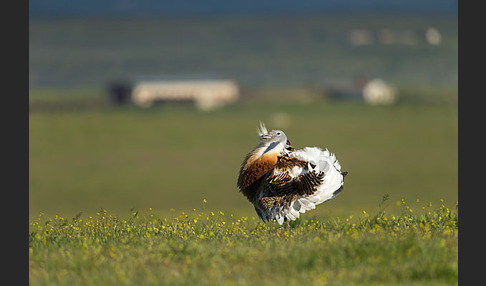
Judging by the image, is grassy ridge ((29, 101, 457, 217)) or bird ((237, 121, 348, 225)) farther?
grassy ridge ((29, 101, 457, 217))

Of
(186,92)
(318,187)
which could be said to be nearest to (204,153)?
(318,187)

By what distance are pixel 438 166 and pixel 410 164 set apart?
2.42m

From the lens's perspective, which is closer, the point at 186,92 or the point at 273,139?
the point at 273,139

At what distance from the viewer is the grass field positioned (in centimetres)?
952

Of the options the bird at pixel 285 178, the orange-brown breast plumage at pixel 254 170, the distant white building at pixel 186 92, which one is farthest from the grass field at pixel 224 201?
the distant white building at pixel 186 92

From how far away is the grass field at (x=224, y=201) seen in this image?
9.52 meters

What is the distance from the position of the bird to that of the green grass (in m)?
0.75

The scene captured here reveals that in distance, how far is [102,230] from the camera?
12.6 metres

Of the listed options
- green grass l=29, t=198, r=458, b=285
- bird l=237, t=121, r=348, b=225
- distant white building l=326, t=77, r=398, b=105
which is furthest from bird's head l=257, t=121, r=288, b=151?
distant white building l=326, t=77, r=398, b=105

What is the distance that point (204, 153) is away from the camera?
82.3 m

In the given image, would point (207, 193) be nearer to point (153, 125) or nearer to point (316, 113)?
point (153, 125)

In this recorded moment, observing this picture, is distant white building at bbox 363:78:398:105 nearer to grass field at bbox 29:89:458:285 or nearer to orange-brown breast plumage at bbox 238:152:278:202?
grass field at bbox 29:89:458:285

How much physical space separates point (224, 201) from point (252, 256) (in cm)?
3980

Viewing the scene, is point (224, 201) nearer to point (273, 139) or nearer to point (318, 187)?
point (273, 139)
